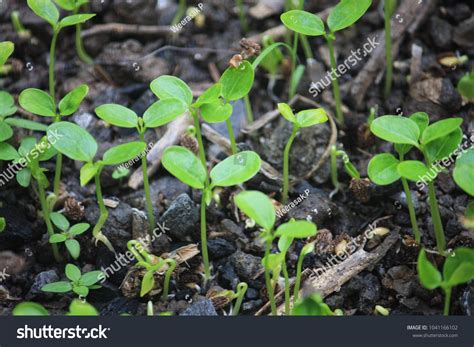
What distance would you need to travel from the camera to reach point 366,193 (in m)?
1.82

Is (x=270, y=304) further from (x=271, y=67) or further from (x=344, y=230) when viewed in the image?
(x=271, y=67)

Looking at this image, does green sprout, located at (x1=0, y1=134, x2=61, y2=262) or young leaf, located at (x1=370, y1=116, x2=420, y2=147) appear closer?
young leaf, located at (x1=370, y1=116, x2=420, y2=147)

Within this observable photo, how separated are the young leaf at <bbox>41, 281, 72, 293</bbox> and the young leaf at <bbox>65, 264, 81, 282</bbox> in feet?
0.05

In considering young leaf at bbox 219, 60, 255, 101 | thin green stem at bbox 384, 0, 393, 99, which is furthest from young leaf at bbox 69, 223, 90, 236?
thin green stem at bbox 384, 0, 393, 99

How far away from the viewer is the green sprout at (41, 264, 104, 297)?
1.55 meters

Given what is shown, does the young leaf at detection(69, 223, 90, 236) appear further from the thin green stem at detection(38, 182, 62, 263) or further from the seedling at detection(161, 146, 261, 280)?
the seedling at detection(161, 146, 261, 280)

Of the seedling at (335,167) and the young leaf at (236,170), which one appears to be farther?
the seedling at (335,167)

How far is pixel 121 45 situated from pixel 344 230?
3.33ft

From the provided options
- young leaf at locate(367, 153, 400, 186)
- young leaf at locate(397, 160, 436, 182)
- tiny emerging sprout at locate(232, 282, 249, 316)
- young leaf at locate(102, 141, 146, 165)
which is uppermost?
young leaf at locate(102, 141, 146, 165)

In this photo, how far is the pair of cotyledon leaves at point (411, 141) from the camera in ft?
4.90

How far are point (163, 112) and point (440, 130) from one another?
2.08ft

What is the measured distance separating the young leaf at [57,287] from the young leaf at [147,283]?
0.17 meters

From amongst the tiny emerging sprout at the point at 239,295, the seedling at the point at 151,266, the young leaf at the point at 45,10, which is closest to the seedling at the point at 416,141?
the tiny emerging sprout at the point at 239,295

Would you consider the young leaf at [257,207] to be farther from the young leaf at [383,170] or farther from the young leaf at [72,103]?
the young leaf at [72,103]
